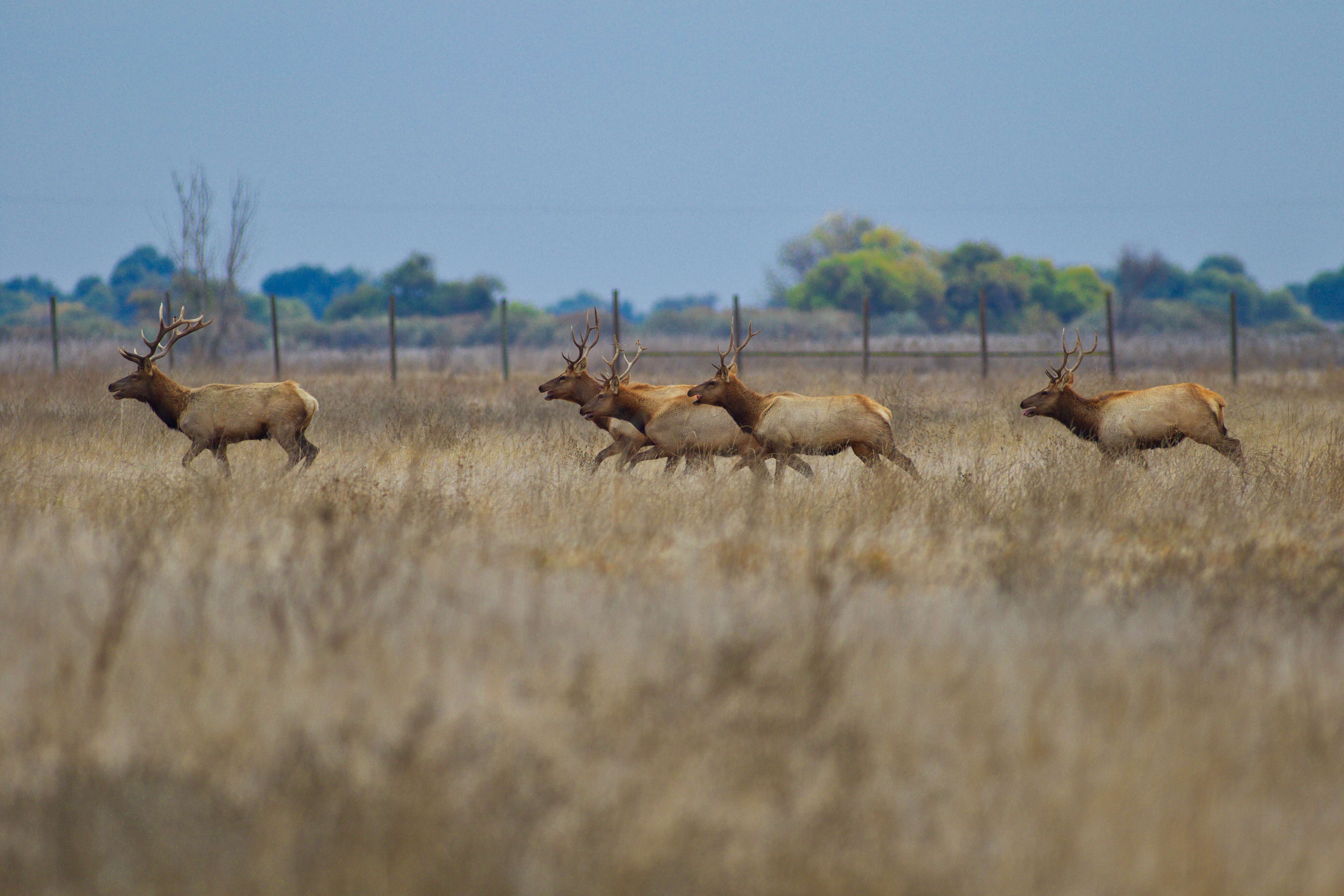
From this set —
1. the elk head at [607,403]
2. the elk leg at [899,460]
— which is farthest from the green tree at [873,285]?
the elk leg at [899,460]

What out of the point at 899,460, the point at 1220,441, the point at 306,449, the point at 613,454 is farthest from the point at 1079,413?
the point at 306,449

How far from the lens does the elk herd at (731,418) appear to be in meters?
9.49

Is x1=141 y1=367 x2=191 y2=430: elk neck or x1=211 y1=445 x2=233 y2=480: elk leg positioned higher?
x1=141 y1=367 x2=191 y2=430: elk neck

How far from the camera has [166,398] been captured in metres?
10.4

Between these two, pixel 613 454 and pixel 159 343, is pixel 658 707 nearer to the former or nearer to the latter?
pixel 613 454

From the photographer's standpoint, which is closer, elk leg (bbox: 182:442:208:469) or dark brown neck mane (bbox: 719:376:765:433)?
elk leg (bbox: 182:442:208:469)

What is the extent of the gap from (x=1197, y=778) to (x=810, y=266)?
286 feet

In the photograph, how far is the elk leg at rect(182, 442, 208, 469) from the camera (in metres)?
9.75

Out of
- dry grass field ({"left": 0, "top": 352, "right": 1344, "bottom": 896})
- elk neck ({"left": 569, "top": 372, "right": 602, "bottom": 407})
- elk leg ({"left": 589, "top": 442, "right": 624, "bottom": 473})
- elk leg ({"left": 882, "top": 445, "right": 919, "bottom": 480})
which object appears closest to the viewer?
dry grass field ({"left": 0, "top": 352, "right": 1344, "bottom": 896})

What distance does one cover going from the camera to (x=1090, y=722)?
3479 mm

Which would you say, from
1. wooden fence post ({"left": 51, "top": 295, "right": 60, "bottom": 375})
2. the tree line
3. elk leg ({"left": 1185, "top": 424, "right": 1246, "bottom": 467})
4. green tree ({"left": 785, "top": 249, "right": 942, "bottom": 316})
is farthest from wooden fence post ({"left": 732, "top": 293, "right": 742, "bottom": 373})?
green tree ({"left": 785, "top": 249, "right": 942, "bottom": 316})

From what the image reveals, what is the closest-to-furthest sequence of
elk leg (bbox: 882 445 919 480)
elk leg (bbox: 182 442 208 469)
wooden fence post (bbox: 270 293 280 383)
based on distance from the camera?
1. elk leg (bbox: 882 445 919 480)
2. elk leg (bbox: 182 442 208 469)
3. wooden fence post (bbox: 270 293 280 383)

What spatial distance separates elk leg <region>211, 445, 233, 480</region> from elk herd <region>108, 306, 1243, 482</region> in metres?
0.01

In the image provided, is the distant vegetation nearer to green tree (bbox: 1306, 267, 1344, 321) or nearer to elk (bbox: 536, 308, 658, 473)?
green tree (bbox: 1306, 267, 1344, 321)
